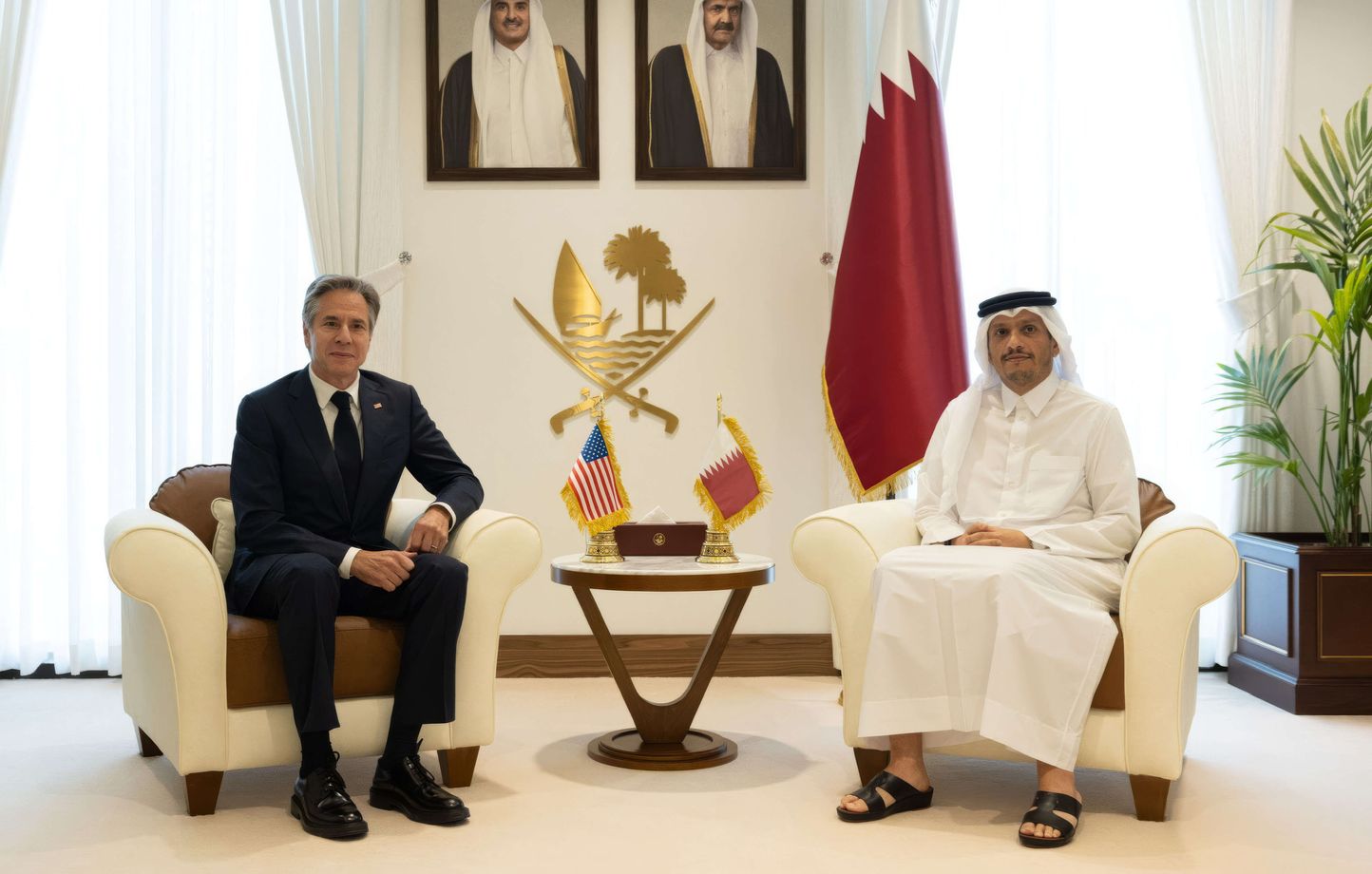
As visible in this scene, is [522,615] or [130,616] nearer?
[130,616]

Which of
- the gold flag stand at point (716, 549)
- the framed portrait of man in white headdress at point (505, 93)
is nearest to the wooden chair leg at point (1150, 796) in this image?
the gold flag stand at point (716, 549)

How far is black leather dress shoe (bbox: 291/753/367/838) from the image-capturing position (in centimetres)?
284

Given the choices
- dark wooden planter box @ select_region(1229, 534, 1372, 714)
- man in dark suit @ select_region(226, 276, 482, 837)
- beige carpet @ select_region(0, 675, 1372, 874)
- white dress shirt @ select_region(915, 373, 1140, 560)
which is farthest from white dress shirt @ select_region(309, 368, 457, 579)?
dark wooden planter box @ select_region(1229, 534, 1372, 714)

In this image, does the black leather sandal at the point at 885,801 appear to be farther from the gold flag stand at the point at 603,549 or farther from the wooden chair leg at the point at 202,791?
the wooden chair leg at the point at 202,791

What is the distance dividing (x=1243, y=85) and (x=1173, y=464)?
158 centimetres

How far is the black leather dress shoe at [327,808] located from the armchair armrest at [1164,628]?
191 centimetres

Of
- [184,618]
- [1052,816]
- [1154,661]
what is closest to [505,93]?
[184,618]

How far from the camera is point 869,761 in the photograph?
3.25 m

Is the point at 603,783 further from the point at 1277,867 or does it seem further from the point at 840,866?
the point at 1277,867

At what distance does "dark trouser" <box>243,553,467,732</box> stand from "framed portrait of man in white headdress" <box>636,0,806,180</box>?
2454 mm

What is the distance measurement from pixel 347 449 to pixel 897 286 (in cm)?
216

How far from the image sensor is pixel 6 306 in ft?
15.8

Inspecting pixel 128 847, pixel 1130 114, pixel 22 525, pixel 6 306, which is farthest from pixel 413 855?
pixel 1130 114

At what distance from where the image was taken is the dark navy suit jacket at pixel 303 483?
125 inches
